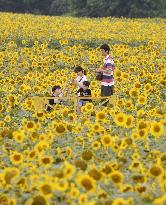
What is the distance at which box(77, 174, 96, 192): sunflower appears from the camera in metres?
5.27

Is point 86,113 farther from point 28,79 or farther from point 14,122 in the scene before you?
point 28,79

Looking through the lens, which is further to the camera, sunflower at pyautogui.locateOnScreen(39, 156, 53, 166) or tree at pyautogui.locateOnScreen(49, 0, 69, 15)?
tree at pyautogui.locateOnScreen(49, 0, 69, 15)

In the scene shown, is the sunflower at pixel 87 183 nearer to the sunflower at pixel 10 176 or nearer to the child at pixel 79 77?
the sunflower at pixel 10 176

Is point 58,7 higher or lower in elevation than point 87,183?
higher

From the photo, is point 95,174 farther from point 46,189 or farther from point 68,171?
point 46,189

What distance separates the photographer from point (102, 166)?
→ 6.13m

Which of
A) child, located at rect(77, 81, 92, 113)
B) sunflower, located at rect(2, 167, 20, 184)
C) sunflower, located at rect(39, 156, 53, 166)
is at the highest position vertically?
child, located at rect(77, 81, 92, 113)

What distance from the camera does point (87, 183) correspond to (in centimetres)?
530

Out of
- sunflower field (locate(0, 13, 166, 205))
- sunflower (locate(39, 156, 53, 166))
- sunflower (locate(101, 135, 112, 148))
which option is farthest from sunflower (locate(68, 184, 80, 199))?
sunflower (locate(101, 135, 112, 148))

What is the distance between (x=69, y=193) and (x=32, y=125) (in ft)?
7.43

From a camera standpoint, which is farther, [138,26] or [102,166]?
[138,26]

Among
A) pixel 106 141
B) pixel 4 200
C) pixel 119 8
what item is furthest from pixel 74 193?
pixel 119 8

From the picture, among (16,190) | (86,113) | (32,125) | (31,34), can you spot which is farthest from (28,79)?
(31,34)

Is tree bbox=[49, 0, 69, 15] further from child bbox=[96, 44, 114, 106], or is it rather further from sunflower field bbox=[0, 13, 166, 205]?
child bbox=[96, 44, 114, 106]
